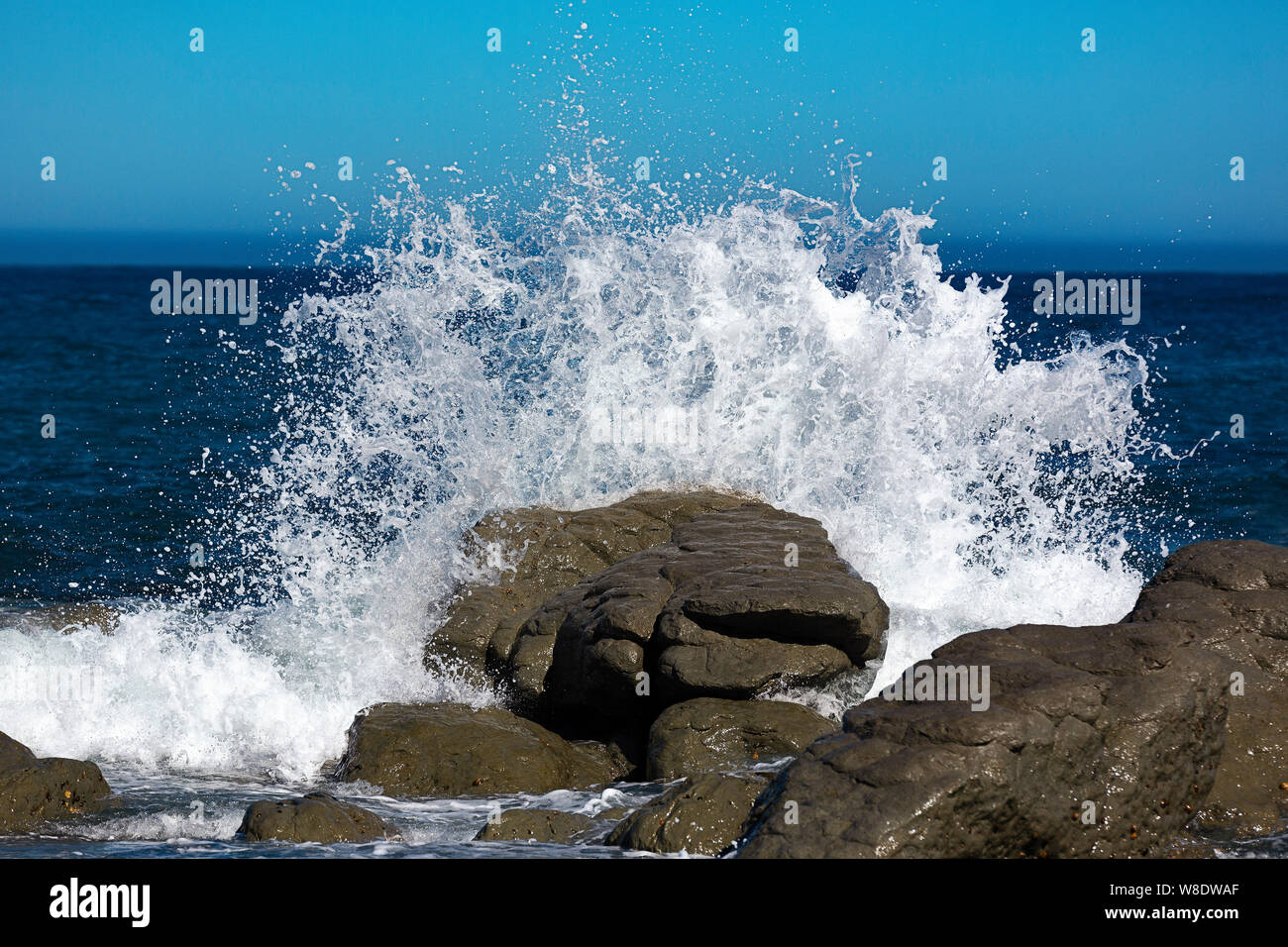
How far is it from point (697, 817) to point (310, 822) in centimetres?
171

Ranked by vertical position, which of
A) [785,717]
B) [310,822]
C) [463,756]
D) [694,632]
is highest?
[694,632]

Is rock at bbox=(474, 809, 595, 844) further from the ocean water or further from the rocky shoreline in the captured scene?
the ocean water

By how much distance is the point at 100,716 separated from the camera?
790 cm

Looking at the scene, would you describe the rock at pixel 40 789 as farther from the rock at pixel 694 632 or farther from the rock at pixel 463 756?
the rock at pixel 694 632

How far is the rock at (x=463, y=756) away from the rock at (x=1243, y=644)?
311 centimetres

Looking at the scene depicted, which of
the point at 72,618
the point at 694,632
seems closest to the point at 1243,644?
the point at 694,632

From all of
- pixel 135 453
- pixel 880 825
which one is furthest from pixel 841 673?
pixel 135 453

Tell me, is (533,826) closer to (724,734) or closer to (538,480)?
(724,734)

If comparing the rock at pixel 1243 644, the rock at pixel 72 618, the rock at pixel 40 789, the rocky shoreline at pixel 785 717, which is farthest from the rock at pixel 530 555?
the rock at pixel 1243 644

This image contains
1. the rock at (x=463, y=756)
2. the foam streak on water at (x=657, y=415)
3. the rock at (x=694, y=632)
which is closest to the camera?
the rock at (x=463, y=756)

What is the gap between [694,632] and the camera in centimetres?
689

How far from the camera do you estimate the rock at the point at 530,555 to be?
27.2 ft
